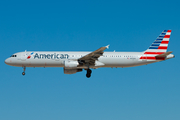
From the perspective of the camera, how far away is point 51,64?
2404 inches

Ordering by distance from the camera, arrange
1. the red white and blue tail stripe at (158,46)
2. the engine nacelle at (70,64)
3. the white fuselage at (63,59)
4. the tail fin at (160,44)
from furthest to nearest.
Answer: the tail fin at (160,44)
the red white and blue tail stripe at (158,46)
the white fuselage at (63,59)
the engine nacelle at (70,64)

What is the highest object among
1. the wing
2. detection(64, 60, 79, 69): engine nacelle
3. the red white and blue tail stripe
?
the red white and blue tail stripe

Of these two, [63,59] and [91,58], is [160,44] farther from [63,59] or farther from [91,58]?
[63,59]

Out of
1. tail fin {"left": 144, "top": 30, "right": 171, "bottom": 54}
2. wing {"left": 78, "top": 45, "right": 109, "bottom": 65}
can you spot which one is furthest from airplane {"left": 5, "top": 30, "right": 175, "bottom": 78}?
tail fin {"left": 144, "top": 30, "right": 171, "bottom": 54}

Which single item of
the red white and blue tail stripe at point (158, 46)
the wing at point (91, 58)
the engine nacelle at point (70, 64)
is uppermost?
the red white and blue tail stripe at point (158, 46)

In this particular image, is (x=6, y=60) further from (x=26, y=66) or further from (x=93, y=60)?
(x=93, y=60)

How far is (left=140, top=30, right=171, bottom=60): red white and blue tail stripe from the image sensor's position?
63500mm

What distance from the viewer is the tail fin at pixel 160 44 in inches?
2537

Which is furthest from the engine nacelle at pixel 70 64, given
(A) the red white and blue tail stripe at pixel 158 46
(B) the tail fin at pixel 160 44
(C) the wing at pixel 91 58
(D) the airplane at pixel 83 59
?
(B) the tail fin at pixel 160 44

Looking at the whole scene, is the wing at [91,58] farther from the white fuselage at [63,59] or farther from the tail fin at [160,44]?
the tail fin at [160,44]

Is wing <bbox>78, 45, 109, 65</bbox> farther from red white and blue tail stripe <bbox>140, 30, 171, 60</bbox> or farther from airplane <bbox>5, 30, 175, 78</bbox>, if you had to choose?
red white and blue tail stripe <bbox>140, 30, 171, 60</bbox>

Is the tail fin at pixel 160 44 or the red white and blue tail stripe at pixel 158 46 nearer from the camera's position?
the red white and blue tail stripe at pixel 158 46

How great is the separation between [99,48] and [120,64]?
7.13 m

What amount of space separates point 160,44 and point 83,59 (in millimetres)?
16171
